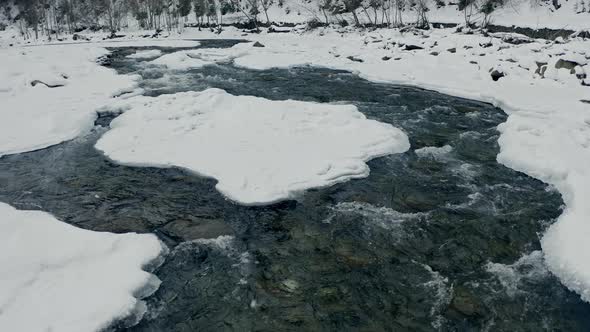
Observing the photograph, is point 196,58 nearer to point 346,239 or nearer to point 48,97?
point 48,97

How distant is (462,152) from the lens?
10.3 meters

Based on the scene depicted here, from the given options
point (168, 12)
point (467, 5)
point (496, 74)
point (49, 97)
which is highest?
point (168, 12)

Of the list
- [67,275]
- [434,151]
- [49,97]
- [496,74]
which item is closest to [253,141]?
[434,151]

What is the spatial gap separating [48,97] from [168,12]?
115 ft

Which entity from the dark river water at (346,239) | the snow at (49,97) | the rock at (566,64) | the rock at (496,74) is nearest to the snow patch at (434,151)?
the dark river water at (346,239)

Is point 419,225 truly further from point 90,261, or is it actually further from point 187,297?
point 90,261

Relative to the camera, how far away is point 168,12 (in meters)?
46.3

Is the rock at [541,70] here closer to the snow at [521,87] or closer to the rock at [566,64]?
the snow at [521,87]

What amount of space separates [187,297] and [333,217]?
115 inches

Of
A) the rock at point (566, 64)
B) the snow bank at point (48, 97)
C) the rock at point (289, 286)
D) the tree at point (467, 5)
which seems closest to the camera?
the rock at point (289, 286)

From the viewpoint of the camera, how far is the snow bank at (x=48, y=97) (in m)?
11.5

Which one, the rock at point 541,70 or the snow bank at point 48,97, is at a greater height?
the rock at point 541,70

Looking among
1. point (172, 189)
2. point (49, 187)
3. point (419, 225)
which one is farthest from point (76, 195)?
point (419, 225)

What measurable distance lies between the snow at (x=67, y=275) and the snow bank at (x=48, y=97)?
16.9ft
